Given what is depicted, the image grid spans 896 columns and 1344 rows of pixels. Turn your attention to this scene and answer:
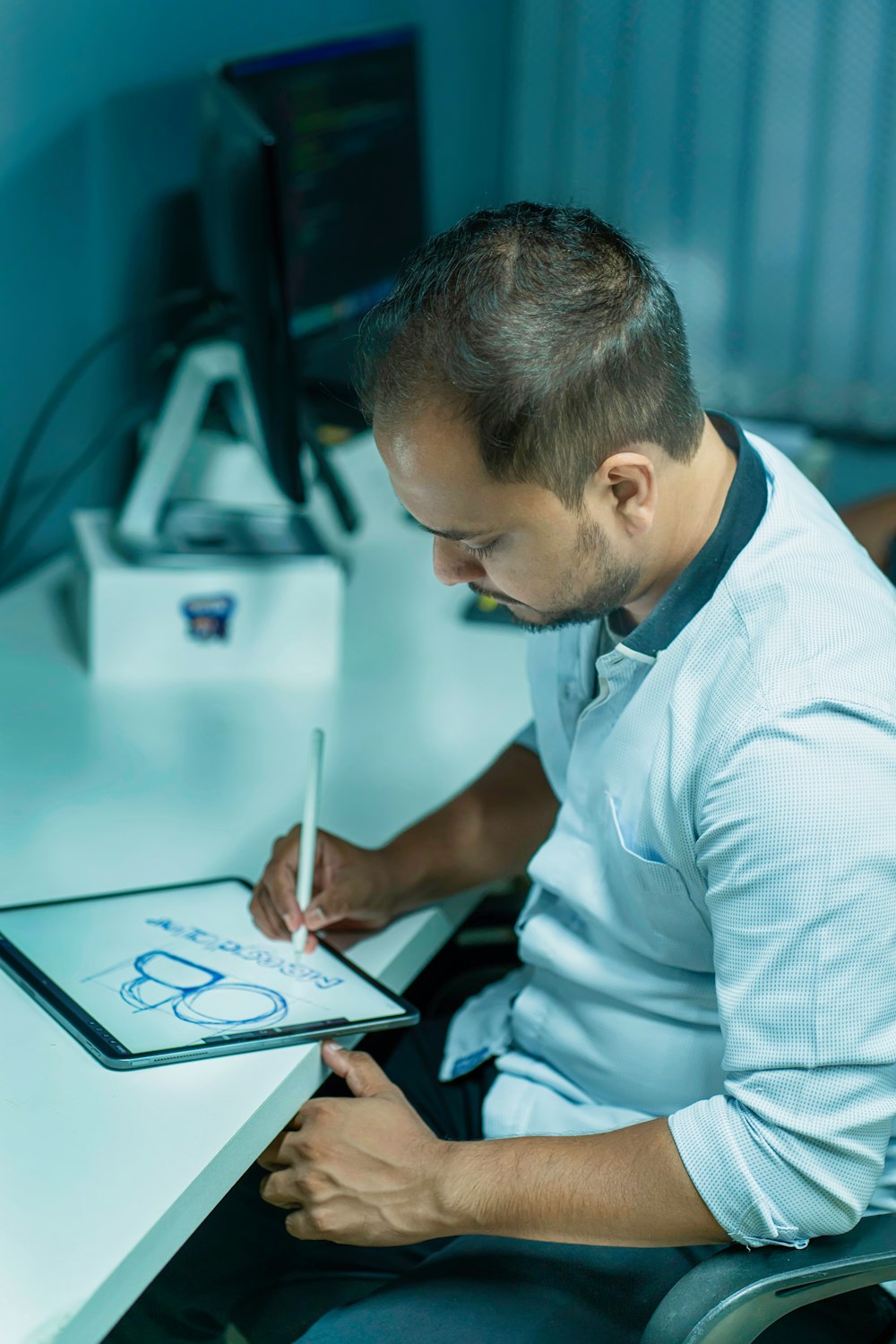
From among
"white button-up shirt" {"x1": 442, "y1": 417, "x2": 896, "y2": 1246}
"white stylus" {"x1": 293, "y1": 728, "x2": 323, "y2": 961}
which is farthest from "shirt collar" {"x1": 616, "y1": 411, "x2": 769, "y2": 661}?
"white stylus" {"x1": 293, "y1": 728, "x2": 323, "y2": 961}

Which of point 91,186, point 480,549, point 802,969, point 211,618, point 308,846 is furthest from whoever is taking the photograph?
point 91,186

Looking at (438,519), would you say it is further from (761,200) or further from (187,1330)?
(761,200)

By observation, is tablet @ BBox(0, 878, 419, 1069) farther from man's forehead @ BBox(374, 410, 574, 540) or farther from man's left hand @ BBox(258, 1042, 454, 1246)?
man's forehead @ BBox(374, 410, 574, 540)

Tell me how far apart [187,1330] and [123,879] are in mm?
359

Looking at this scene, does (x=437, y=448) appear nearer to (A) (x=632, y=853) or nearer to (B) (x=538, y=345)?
(B) (x=538, y=345)

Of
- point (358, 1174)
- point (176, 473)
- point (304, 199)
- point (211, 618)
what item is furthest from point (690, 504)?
point (304, 199)

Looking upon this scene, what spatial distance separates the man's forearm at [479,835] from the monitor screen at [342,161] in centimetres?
64

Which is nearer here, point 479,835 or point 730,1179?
point 730,1179

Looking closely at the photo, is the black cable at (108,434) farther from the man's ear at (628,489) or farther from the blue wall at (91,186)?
the man's ear at (628,489)

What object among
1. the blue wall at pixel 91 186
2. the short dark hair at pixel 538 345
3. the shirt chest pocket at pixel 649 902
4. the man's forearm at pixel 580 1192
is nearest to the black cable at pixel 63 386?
the blue wall at pixel 91 186

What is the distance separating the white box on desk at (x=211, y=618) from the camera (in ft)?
4.69

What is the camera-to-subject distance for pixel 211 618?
4.75 feet

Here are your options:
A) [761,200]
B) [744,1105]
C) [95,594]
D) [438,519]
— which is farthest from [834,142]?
[744,1105]

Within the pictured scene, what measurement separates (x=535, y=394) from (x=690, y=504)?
16 centimetres
